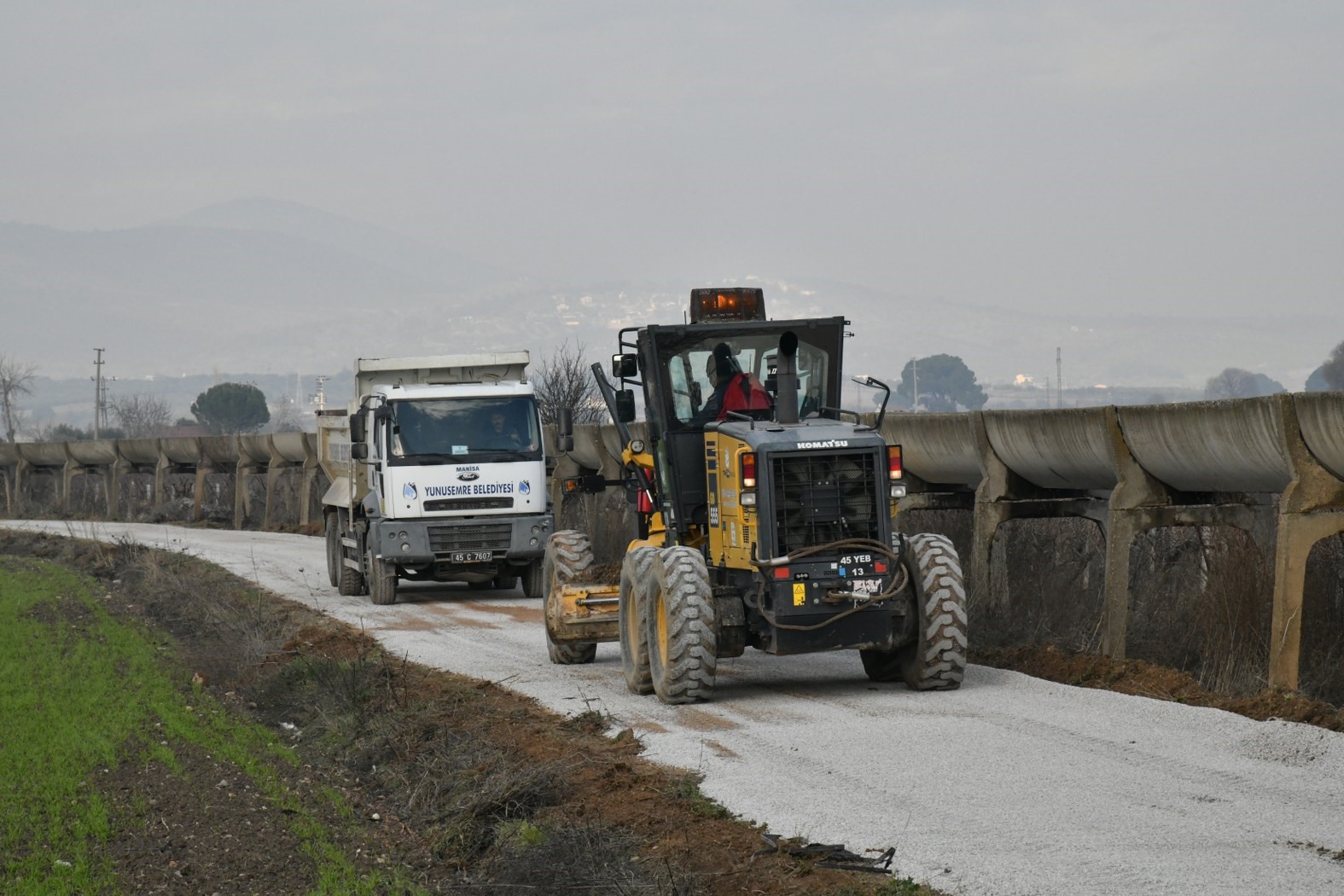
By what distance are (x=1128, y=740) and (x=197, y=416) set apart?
152420 mm

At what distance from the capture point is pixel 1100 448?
14844 mm

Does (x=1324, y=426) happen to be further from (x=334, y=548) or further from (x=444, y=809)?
(x=334, y=548)

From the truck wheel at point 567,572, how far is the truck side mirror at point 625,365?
6.86 feet

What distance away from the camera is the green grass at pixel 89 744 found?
26.7 ft

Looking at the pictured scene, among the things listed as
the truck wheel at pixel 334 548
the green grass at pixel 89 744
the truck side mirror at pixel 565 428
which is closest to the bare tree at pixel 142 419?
the truck wheel at pixel 334 548

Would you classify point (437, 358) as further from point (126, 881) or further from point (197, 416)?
point (197, 416)

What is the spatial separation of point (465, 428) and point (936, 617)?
11.0 m

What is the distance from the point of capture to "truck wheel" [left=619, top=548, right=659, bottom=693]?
12258 mm

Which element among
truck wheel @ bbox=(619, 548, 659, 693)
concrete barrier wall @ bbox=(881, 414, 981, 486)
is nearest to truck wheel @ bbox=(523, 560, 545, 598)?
concrete barrier wall @ bbox=(881, 414, 981, 486)

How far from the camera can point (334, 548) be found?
24.6 meters

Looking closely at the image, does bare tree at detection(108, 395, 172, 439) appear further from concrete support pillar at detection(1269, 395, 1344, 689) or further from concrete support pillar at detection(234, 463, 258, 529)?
concrete support pillar at detection(1269, 395, 1344, 689)

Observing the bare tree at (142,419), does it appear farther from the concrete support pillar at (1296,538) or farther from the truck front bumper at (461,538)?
the concrete support pillar at (1296,538)

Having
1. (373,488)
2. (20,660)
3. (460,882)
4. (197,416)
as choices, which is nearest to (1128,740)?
(460,882)

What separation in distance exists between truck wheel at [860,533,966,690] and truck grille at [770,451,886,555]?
45cm
